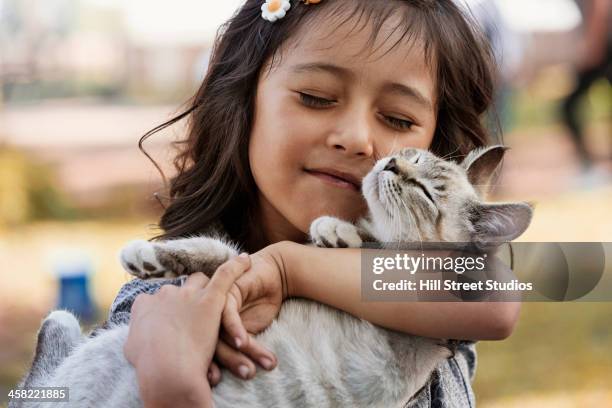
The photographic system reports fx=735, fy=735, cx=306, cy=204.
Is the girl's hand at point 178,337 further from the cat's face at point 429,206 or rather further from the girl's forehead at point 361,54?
the girl's forehead at point 361,54

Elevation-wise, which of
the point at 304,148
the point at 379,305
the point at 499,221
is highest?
the point at 304,148

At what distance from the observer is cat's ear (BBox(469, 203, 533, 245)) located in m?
1.61

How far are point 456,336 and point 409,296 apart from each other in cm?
12

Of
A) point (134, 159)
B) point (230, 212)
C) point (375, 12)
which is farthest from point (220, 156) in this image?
point (134, 159)

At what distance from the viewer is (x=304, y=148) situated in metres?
1.68

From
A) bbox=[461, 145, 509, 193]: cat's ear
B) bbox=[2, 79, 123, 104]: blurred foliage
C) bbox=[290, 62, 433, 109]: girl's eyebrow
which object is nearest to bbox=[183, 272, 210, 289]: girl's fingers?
bbox=[290, 62, 433, 109]: girl's eyebrow

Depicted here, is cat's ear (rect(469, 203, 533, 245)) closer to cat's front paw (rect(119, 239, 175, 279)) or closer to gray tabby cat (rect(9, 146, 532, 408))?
gray tabby cat (rect(9, 146, 532, 408))

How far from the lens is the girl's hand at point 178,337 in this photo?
4.30ft

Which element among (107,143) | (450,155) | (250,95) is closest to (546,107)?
(107,143)

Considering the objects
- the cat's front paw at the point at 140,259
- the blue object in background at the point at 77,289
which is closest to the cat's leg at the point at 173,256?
the cat's front paw at the point at 140,259

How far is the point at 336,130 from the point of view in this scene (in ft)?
5.39

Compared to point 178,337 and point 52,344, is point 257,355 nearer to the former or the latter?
point 178,337

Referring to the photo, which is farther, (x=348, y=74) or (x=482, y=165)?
(x=482, y=165)

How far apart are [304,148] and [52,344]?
2.46ft
